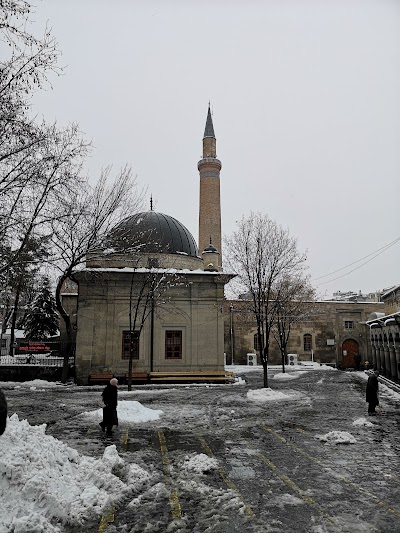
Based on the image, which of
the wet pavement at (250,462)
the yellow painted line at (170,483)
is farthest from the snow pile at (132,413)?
the yellow painted line at (170,483)

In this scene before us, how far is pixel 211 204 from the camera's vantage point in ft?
147

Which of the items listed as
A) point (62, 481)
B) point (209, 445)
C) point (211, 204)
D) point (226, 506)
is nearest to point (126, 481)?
point (62, 481)

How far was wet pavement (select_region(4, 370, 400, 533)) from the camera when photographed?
5828 mm

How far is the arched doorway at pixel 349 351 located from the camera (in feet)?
141

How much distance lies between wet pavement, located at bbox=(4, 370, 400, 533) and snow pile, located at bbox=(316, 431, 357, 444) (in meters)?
0.16

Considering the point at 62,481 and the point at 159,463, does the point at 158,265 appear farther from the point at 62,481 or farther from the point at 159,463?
the point at 62,481

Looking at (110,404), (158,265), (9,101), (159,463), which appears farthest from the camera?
(158,265)

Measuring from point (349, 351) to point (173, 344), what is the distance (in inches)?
975

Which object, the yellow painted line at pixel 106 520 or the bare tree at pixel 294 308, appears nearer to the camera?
the yellow painted line at pixel 106 520

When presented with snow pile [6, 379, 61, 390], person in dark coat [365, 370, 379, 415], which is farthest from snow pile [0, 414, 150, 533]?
snow pile [6, 379, 61, 390]

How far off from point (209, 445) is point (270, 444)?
1.43 metres

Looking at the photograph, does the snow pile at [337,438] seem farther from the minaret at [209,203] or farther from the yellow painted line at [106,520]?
the minaret at [209,203]

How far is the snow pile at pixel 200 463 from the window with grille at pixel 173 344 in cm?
1618

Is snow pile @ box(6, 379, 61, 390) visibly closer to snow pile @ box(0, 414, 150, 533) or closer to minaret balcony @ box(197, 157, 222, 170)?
snow pile @ box(0, 414, 150, 533)
